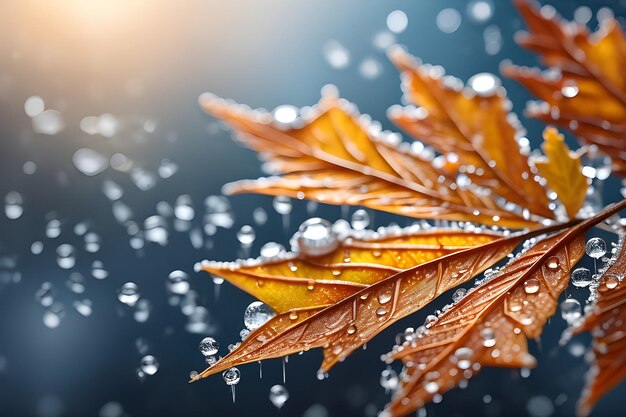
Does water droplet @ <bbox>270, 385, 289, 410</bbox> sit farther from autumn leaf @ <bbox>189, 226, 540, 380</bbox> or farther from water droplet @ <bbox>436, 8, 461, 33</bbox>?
water droplet @ <bbox>436, 8, 461, 33</bbox>

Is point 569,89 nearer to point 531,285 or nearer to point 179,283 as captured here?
point 531,285

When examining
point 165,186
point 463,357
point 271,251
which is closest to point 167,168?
point 165,186

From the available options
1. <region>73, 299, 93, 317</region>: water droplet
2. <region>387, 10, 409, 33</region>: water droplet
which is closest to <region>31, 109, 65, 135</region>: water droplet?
<region>73, 299, 93, 317</region>: water droplet

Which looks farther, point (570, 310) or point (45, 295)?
point (45, 295)

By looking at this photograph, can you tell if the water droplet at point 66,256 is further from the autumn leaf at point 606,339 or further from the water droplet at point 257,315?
the autumn leaf at point 606,339

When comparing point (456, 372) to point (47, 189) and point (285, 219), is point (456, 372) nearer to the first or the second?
point (285, 219)

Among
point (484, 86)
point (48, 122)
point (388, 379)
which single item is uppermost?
point (48, 122)

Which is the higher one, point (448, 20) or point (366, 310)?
point (448, 20)

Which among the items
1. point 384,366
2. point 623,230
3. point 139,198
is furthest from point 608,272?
point 139,198
